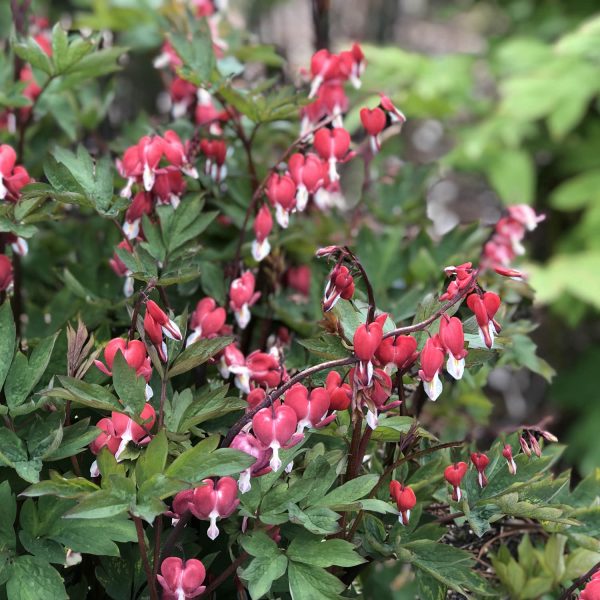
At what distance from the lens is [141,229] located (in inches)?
42.6

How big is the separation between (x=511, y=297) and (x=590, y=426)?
181cm

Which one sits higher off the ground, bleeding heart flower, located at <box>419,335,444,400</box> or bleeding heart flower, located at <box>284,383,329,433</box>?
bleeding heart flower, located at <box>419,335,444,400</box>

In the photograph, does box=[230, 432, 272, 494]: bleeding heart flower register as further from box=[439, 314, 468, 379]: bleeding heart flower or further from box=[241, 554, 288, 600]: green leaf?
box=[439, 314, 468, 379]: bleeding heart flower

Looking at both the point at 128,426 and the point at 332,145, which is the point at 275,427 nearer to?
the point at 128,426

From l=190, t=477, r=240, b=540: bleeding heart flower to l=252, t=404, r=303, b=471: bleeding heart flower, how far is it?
0.14 ft

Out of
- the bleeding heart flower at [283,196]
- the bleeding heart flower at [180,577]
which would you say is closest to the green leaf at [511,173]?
the bleeding heart flower at [283,196]

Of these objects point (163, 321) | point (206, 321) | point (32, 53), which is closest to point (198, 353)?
point (163, 321)

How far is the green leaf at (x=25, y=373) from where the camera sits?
32.7 inches

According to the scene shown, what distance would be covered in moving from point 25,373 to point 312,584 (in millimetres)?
343

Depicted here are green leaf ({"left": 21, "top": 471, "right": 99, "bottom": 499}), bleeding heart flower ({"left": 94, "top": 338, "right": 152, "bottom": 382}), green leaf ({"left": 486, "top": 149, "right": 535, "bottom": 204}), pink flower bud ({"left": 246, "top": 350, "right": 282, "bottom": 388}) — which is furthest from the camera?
green leaf ({"left": 486, "top": 149, "right": 535, "bottom": 204})

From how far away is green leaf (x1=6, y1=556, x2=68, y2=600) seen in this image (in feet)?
2.41

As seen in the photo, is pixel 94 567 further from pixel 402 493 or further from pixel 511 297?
pixel 511 297

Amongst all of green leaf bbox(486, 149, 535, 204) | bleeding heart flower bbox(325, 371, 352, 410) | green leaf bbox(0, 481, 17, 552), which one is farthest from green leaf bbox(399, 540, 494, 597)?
green leaf bbox(486, 149, 535, 204)

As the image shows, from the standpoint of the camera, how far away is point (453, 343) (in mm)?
776
